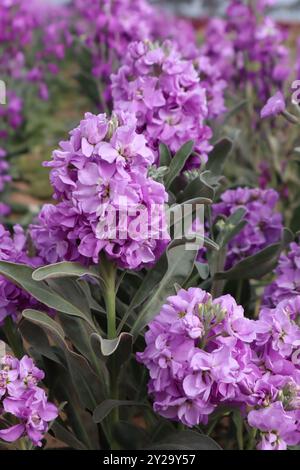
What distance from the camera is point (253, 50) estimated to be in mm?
3584

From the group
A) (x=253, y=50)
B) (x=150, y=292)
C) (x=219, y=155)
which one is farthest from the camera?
(x=253, y=50)

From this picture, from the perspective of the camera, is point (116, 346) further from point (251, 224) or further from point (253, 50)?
point (253, 50)

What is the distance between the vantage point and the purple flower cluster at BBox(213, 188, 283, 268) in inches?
79.7

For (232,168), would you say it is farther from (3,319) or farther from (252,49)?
(3,319)

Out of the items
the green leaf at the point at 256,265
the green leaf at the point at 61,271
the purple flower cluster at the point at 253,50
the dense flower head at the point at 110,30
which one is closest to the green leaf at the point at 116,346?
the green leaf at the point at 61,271

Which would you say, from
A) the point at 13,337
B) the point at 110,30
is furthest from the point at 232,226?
the point at 110,30

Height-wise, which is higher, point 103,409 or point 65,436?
point 103,409

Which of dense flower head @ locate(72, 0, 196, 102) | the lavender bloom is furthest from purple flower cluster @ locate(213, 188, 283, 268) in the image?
dense flower head @ locate(72, 0, 196, 102)

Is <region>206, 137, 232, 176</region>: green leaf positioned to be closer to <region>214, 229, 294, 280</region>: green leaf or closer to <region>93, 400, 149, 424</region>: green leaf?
<region>214, 229, 294, 280</region>: green leaf

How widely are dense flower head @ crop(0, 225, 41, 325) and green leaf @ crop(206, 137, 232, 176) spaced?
1.87 ft

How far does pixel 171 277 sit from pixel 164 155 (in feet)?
0.99

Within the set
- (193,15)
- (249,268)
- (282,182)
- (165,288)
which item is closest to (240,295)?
(249,268)

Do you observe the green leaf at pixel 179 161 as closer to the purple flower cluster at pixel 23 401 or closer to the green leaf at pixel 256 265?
the green leaf at pixel 256 265

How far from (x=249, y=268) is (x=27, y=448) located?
681mm
